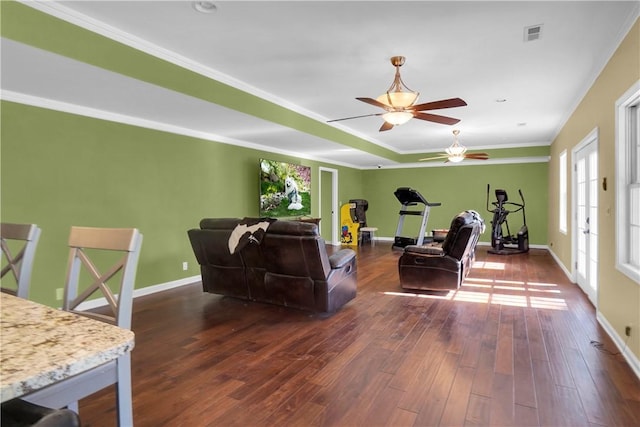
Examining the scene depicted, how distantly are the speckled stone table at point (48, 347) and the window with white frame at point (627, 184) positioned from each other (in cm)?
340

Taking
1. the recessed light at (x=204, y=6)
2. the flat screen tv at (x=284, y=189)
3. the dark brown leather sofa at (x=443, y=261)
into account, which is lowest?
the dark brown leather sofa at (x=443, y=261)

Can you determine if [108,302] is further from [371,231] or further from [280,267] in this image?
[371,231]

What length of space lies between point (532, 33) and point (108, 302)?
3685 mm

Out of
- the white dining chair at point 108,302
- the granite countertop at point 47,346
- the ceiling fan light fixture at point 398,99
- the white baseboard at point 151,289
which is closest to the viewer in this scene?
the granite countertop at point 47,346

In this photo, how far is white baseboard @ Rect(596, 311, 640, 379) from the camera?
2533 mm

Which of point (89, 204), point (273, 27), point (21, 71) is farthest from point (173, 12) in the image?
point (89, 204)

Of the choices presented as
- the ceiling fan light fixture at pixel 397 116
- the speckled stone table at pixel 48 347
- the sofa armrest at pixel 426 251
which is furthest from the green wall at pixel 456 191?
the speckled stone table at pixel 48 347

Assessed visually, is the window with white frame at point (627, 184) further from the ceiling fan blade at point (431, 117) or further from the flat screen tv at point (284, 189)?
the flat screen tv at point (284, 189)

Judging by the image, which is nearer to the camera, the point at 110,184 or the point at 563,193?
the point at 110,184

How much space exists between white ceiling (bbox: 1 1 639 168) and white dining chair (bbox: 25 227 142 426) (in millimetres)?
1966

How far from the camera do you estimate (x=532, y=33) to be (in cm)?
310

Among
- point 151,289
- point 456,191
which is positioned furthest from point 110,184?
point 456,191

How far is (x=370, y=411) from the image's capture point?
83.0 inches

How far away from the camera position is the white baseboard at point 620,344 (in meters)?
2.53
